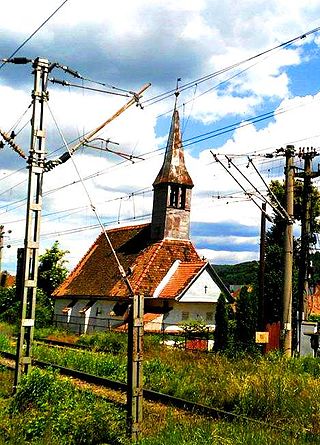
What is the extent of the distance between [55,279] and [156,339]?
2772cm

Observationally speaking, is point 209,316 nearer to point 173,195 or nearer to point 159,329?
point 159,329

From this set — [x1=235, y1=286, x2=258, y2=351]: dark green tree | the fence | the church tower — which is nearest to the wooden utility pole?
the fence

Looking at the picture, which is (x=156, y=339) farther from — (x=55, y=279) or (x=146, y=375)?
(x=55, y=279)

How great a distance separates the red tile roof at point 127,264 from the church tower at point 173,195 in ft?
2.83

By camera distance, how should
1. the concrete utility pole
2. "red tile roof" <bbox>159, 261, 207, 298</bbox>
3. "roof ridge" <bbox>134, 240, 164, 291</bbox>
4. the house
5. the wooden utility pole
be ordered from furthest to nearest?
1. "roof ridge" <bbox>134, 240, 164, 291</bbox>
2. the house
3. "red tile roof" <bbox>159, 261, 207, 298</bbox>
4. the concrete utility pole
5. the wooden utility pole

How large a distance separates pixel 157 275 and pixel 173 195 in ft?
22.8

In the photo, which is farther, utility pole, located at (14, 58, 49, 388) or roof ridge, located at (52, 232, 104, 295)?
roof ridge, located at (52, 232, 104, 295)

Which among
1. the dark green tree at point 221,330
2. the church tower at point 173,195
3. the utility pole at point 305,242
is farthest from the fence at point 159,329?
the church tower at point 173,195

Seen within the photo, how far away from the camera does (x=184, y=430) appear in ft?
33.5

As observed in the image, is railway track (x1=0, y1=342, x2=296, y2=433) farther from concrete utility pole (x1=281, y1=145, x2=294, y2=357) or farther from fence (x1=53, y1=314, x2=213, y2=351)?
fence (x1=53, y1=314, x2=213, y2=351)

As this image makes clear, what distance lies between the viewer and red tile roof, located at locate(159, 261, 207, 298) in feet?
125

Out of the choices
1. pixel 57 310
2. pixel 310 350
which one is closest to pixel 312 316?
pixel 57 310

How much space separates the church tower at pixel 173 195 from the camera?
141 ft

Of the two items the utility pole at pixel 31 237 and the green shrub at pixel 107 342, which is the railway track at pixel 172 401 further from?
the green shrub at pixel 107 342
